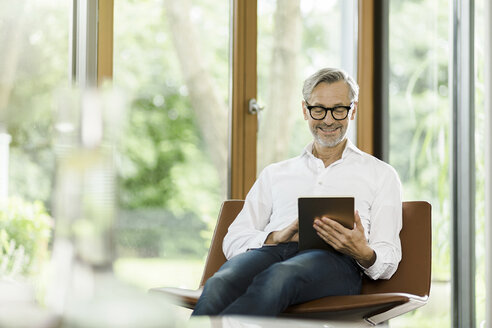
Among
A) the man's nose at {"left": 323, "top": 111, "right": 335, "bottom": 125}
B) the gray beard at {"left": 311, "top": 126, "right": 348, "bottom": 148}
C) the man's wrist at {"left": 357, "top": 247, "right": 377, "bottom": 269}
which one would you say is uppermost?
the man's nose at {"left": 323, "top": 111, "right": 335, "bottom": 125}

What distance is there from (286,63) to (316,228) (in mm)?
1527

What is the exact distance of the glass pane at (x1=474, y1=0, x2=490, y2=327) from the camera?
3.03 m

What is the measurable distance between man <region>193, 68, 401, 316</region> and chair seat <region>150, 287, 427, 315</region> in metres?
0.04

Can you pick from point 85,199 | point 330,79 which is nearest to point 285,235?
point 330,79

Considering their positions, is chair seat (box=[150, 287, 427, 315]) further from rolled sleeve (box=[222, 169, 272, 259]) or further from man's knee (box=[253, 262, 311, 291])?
rolled sleeve (box=[222, 169, 272, 259])

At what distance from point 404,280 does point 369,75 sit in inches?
69.9

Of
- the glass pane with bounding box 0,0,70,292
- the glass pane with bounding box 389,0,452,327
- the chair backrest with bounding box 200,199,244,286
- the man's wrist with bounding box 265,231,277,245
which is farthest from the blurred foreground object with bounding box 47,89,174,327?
the glass pane with bounding box 389,0,452,327

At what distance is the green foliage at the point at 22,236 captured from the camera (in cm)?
255

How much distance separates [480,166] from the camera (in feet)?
10.0

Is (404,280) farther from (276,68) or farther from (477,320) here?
(276,68)

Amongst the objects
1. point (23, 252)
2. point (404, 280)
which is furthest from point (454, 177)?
point (23, 252)

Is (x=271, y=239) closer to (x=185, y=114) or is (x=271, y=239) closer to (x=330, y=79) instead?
(x=330, y=79)

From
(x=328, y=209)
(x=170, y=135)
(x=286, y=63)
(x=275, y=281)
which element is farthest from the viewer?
(x=286, y=63)

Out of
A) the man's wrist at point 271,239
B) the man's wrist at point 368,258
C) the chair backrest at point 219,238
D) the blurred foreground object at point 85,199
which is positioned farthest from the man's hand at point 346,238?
the blurred foreground object at point 85,199
